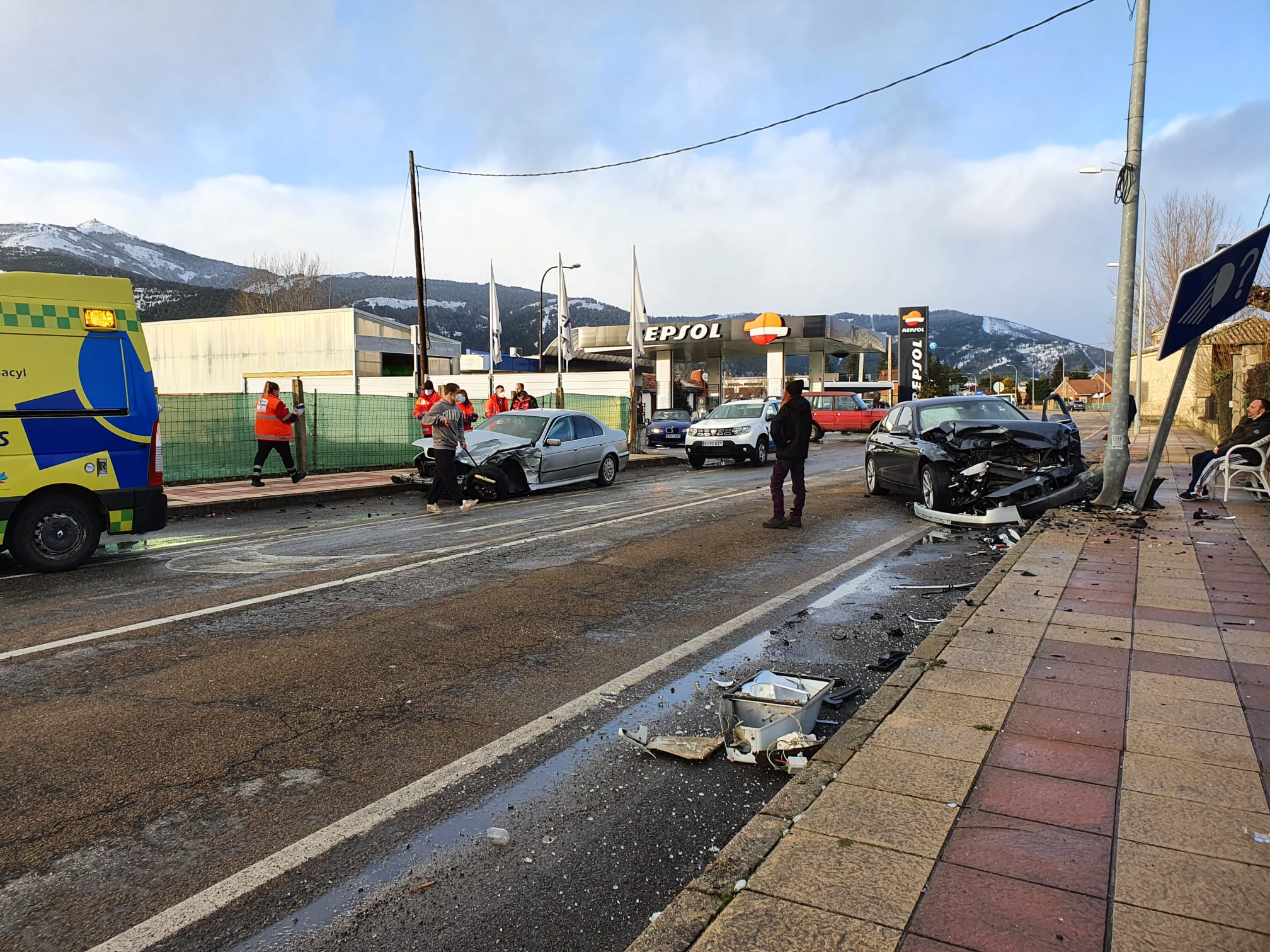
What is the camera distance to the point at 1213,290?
8.71 metres

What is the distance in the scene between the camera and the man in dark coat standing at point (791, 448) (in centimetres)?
1057

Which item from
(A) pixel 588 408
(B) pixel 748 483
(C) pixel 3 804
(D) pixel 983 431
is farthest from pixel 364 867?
(A) pixel 588 408

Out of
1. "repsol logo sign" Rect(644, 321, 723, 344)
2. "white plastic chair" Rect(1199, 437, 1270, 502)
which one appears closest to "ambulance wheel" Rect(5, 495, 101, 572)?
"white plastic chair" Rect(1199, 437, 1270, 502)

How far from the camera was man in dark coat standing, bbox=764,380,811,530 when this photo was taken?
10.6 m

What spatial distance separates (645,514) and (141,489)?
5.98m

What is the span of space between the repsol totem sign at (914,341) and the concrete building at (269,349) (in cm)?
2923

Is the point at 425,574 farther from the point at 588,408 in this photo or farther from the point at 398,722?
the point at 588,408

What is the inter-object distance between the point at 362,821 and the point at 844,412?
3628cm

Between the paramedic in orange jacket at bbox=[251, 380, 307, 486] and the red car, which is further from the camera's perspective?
the red car

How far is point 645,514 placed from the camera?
11.8 m

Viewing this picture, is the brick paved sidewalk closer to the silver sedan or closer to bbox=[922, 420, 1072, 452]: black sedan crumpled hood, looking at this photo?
bbox=[922, 420, 1072, 452]: black sedan crumpled hood

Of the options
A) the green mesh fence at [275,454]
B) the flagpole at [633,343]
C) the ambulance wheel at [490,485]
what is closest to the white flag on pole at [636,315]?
the flagpole at [633,343]

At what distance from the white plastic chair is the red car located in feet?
83.0

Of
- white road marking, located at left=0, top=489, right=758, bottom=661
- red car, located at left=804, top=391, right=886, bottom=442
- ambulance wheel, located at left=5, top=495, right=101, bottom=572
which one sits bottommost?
white road marking, located at left=0, top=489, right=758, bottom=661
